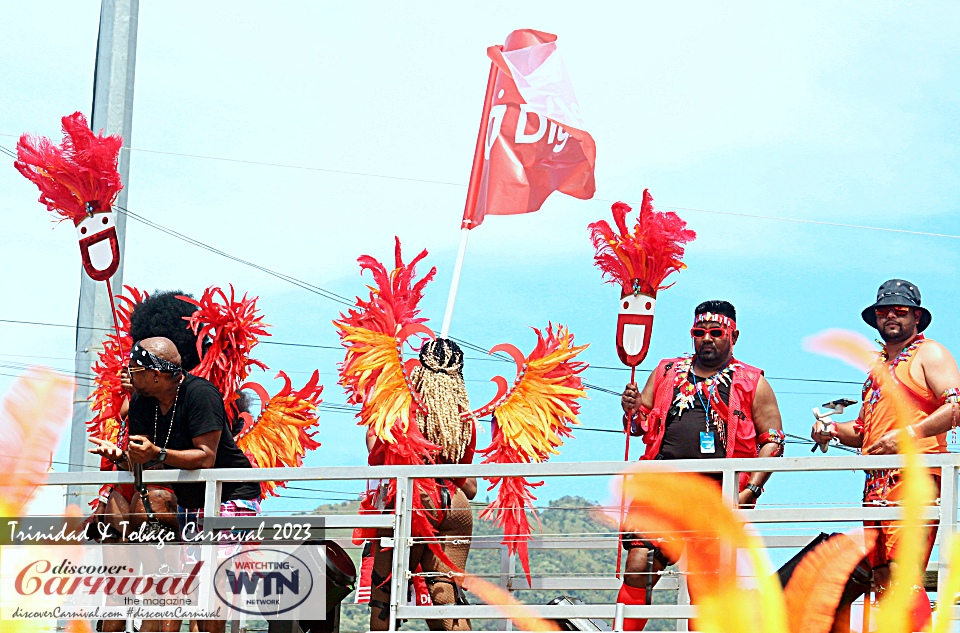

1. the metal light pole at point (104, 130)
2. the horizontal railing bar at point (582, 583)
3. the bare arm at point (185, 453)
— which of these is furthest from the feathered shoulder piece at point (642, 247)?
the metal light pole at point (104, 130)

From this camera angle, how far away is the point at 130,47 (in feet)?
31.5

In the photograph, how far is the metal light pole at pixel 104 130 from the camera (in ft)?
28.7

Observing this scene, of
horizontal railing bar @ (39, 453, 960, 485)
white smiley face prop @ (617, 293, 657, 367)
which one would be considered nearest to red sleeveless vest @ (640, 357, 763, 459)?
white smiley face prop @ (617, 293, 657, 367)

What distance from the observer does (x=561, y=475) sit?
6363 mm

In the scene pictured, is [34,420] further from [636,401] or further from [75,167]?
[636,401]

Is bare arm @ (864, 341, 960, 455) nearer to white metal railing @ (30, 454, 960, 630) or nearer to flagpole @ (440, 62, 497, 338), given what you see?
white metal railing @ (30, 454, 960, 630)

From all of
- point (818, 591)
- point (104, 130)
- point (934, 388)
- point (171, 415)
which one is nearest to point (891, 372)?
point (934, 388)

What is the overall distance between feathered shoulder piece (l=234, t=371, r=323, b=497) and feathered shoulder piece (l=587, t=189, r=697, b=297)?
6.36 feet

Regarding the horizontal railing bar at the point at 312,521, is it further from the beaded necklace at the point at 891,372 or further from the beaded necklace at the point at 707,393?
the beaded necklace at the point at 891,372

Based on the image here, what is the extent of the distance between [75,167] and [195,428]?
1832 millimetres

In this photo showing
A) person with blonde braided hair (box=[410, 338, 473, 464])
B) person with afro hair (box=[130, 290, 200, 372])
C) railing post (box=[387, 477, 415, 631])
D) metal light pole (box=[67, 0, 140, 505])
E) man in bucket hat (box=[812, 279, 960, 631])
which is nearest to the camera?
man in bucket hat (box=[812, 279, 960, 631])

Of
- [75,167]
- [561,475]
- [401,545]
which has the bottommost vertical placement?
[401,545]

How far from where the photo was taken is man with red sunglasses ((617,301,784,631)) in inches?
276

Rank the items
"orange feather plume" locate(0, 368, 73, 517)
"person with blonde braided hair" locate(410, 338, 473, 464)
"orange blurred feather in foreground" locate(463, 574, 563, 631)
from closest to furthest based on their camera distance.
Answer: "orange feather plume" locate(0, 368, 73, 517) < "orange blurred feather in foreground" locate(463, 574, 563, 631) < "person with blonde braided hair" locate(410, 338, 473, 464)
